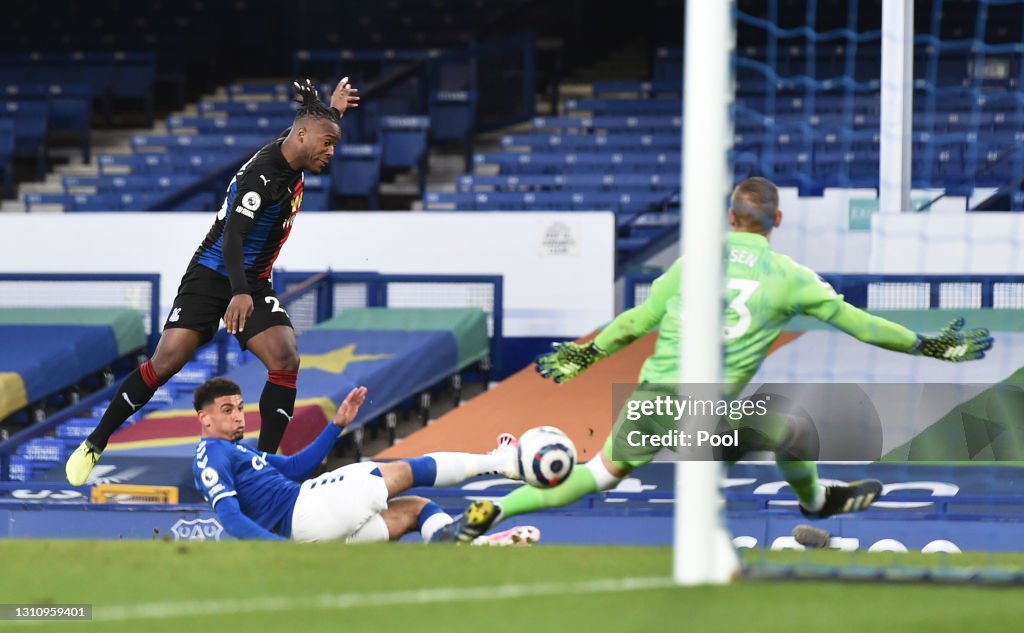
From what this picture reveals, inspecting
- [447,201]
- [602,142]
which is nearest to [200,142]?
[447,201]

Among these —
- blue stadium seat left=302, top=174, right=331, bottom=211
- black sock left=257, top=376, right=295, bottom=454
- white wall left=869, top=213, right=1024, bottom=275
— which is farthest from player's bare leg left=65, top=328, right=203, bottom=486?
blue stadium seat left=302, top=174, right=331, bottom=211

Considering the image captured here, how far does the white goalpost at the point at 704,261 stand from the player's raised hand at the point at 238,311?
3.18 meters

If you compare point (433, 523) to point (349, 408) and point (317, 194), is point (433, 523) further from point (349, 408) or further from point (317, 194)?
point (317, 194)

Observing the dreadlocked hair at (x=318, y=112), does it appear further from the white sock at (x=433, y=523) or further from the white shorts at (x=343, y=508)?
the white sock at (x=433, y=523)

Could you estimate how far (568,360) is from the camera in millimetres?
6184

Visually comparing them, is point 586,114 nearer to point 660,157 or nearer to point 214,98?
point 660,157

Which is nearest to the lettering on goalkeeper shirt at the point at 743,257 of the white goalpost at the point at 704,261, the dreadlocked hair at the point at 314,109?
the white goalpost at the point at 704,261

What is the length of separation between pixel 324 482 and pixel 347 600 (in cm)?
295

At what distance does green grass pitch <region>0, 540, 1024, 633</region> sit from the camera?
3.90 meters

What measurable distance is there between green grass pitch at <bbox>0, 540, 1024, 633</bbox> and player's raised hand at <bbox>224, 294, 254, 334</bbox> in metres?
2.23

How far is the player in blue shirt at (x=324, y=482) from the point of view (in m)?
6.96

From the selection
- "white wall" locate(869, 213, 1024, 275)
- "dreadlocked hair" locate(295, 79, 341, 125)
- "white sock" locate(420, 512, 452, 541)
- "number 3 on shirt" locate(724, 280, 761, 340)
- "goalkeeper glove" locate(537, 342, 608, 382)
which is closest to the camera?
"number 3 on shirt" locate(724, 280, 761, 340)

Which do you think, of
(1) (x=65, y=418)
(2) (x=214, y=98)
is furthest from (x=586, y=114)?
(1) (x=65, y=418)

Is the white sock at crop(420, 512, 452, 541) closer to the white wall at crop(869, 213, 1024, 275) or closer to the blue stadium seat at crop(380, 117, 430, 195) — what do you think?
the white wall at crop(869, 213, 1024, 275)
